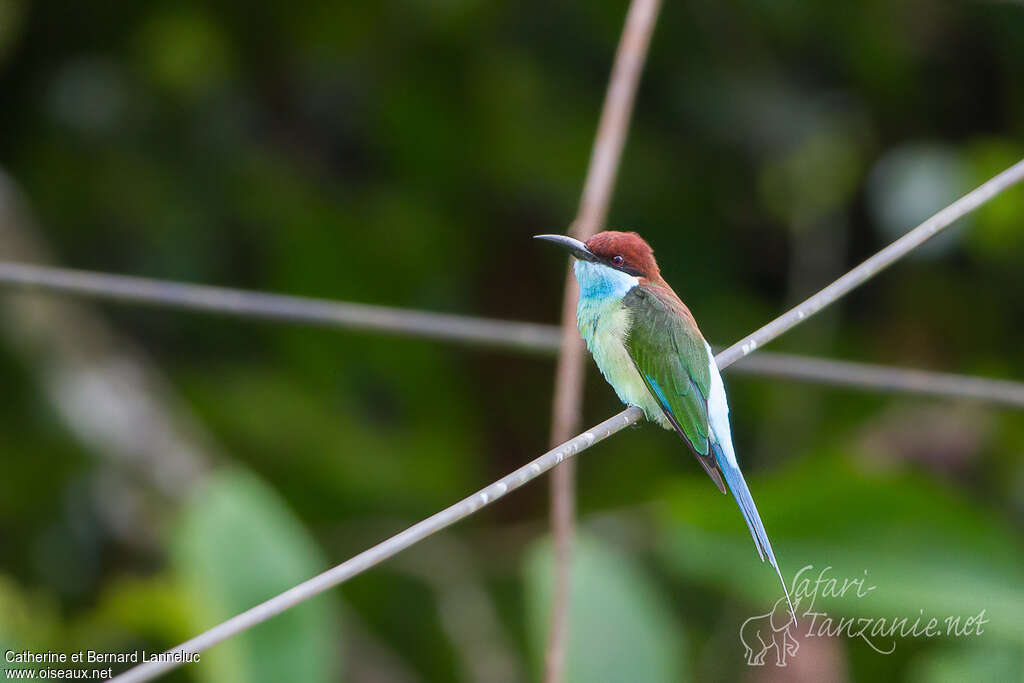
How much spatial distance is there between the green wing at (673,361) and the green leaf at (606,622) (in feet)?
1.98

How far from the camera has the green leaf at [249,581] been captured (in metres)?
1.98

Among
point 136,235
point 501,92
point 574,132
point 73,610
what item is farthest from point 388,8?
point 73,610

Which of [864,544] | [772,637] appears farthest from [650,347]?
[864,544]

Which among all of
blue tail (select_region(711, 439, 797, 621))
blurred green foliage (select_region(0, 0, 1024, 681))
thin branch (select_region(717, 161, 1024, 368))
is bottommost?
blue tail (select_region(711, 439, 797, 621))

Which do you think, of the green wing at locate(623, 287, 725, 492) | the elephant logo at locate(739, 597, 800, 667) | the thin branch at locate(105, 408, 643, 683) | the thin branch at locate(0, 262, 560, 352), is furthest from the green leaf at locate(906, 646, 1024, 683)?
the thin branch at locate(105, 408, 643, 683)

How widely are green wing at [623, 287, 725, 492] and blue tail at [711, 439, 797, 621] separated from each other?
2cm

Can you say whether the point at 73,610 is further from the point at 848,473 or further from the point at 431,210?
the point at 848,473

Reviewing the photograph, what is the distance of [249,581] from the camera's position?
2.06 m

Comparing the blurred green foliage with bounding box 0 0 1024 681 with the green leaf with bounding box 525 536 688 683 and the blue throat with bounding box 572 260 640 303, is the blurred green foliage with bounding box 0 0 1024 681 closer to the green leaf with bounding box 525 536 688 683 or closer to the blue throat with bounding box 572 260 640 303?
the green leaf with bounding box 525 536 688 683

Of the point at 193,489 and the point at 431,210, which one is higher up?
the point at 431,210

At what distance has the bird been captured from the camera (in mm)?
1507

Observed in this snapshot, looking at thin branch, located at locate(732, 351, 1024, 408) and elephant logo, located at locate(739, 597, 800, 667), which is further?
elephant logo, located at locate(739, 597, 800, 667)

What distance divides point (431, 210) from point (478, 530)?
1.00 metres

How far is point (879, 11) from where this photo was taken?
3412 mm
